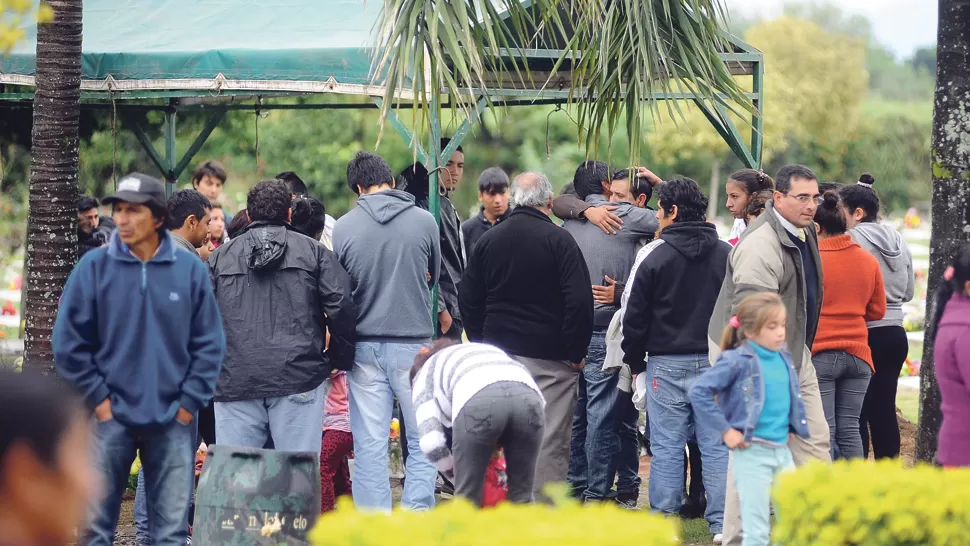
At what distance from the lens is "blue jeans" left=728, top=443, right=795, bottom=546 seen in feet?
18.3

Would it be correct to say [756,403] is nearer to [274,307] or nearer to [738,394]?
[738,394]

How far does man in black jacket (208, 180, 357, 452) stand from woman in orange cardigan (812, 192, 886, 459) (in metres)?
2.81

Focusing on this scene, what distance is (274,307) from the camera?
6.40 meters

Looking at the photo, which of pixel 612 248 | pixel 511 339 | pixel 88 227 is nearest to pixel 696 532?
pixel 511 339

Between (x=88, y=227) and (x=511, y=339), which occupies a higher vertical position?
(x=88, y=227)

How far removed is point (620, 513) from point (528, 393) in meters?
2.15

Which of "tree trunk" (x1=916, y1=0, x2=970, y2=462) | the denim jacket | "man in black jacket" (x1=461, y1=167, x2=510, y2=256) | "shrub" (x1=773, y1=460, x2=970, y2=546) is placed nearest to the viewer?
"shrub" (x1=773, y1=460, x2=970, y2=546)

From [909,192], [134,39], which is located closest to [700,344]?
[134,39]

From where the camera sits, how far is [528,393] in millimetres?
5422

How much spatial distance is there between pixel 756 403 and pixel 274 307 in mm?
2571

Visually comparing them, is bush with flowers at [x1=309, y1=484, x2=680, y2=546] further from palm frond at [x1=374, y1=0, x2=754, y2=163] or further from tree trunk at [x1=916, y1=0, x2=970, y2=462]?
tree trunk at [x1=916, y1=0, x2=970, y2=462]

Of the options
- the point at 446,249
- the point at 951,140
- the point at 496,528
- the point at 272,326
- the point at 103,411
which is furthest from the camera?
the point at 446,249

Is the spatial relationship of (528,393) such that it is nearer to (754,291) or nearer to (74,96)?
(754,291)

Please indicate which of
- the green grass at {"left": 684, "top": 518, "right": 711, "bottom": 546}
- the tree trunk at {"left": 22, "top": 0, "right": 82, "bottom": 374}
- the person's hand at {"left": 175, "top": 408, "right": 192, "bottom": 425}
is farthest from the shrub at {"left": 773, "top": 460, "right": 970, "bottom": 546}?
the tree trunk at {"left": 22, "top": 0, "right": 82, "bottom": 374}
